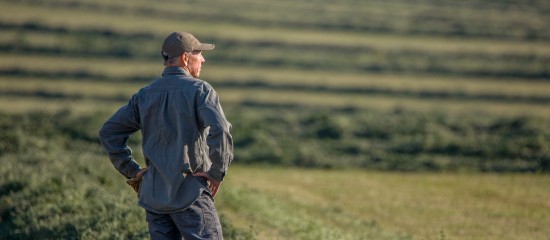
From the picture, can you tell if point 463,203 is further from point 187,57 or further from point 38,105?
point 38,105

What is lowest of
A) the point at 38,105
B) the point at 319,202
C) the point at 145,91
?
the point at 38,105

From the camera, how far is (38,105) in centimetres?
3125

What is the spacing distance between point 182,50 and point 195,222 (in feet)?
3.98

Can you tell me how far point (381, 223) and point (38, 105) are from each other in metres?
20.7

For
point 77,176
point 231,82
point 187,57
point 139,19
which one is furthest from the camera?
point 139,19

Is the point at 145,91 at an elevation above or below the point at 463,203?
above

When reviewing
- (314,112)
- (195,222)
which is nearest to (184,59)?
(195,222)

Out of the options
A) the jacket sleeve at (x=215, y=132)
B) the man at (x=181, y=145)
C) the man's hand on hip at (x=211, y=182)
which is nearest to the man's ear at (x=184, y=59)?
the man at (x=181, y=145)

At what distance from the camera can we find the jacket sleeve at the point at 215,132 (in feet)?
20.5

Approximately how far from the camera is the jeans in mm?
6406

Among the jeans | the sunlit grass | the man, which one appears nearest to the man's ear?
the man

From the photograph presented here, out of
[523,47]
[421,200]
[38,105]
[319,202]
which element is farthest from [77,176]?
[523,47]

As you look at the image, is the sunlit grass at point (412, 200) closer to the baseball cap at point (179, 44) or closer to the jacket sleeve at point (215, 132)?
the jacket sleeve at point (215, 132)

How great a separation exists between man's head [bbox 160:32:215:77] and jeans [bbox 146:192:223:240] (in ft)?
3.08
